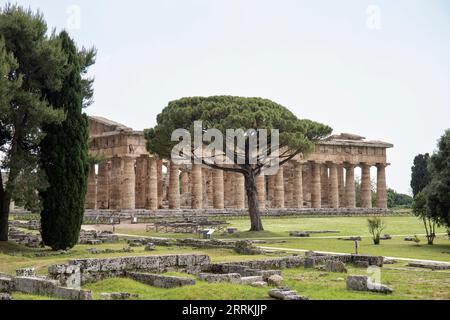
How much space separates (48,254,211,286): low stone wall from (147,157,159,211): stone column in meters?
42.9

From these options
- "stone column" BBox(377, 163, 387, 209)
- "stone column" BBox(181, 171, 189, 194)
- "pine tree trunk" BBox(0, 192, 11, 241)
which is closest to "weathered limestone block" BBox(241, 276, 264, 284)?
"pine tree trunk" BBox(0, 192, 11, 241)

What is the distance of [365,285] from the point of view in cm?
1393

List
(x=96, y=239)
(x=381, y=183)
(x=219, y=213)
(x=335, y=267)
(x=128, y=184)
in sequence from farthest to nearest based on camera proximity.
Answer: (x=381, y=183), (x=128, y=184), (x=219, y=213), (x=96, y=239), (x=335, y=267)

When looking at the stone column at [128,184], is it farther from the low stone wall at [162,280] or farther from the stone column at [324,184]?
the low stone wall at [162,280]

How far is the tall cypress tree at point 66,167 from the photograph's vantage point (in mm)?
25547

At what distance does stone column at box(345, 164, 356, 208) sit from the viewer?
247 ft

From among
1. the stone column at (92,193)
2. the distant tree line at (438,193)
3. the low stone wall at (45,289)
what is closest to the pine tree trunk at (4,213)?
the low stone wall at (45,289)

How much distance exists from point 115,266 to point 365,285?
6.80 m

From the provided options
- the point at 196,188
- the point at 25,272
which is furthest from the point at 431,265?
the point at 196,188

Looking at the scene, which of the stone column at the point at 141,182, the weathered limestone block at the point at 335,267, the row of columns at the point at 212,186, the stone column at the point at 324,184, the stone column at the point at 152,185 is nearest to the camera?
the weathered limestone block at the point at 335,267

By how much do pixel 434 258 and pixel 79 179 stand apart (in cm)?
1493

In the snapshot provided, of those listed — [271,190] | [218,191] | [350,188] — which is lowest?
[218,191]

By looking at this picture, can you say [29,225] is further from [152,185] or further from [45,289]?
[45,289]
